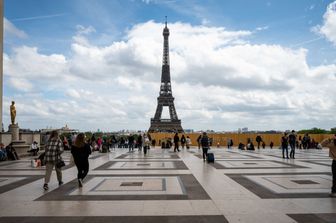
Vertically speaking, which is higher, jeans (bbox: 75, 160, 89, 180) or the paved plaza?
jeans (bbox: 75, 160, 89, 180)

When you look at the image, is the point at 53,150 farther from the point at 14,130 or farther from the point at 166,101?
the point at 166,101

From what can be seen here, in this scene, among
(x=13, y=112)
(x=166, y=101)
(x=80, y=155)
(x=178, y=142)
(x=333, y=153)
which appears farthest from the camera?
(x=166, y=101)

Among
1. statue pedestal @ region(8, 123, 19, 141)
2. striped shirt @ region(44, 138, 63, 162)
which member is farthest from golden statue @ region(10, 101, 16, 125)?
striped shirt @ region(44, 138, 63, 162)

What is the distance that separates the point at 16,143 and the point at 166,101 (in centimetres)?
6736

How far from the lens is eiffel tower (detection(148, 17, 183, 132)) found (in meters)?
87.2

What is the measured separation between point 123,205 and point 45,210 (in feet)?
5.26

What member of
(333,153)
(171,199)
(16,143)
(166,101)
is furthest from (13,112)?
(166,101)

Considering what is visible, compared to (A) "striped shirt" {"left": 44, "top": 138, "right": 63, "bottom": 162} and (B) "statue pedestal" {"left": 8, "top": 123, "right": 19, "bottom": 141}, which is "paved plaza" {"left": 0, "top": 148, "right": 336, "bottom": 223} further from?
(B) "statue pedestal" {"left": 8, "top": 123, "right": 19, "bottom": 141}

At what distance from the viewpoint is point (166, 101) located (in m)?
90.8

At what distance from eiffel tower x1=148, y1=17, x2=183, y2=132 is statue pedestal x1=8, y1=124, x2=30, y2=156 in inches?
2428

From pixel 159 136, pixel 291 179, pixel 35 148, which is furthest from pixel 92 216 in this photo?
pixel 159 136

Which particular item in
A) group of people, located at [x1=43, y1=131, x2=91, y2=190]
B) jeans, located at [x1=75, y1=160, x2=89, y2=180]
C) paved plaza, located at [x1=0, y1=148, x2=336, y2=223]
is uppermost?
group of people, located at [x1=43, y1=131, x2=91, y2=190]

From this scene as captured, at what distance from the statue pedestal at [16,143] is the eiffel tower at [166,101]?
6167 centimetres

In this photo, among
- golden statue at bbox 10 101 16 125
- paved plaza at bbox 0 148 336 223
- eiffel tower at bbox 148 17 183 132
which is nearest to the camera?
paved plaza at bbox 0 148 336 223
